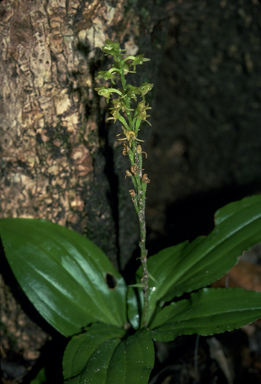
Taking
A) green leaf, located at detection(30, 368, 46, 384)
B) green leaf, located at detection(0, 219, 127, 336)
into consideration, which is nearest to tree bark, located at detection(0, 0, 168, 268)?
green leaf, located at detection(0, 219, 127, 336)

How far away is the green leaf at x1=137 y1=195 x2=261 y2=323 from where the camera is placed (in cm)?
191

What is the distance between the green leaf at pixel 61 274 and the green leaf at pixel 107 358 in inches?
6.1

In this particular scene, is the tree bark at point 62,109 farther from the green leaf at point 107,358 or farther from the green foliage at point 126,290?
the green leaf at point 107,358

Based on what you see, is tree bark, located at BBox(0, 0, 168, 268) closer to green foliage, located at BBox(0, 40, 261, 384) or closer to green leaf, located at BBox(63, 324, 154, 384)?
green foliage, located at BBox(0, 40, 261, 384)

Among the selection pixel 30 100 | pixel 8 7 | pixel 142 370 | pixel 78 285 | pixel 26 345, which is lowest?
pixel 26 345

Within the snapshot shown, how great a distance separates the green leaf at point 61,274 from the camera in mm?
1936

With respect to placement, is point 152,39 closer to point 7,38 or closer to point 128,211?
point 7,38

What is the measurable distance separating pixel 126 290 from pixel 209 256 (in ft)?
1.93

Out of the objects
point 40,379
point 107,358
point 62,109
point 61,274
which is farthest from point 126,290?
point 62,109

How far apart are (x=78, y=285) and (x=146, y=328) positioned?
0.47 m

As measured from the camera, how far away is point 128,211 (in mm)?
2529

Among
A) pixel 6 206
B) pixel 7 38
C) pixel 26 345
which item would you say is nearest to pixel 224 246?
pixel 6 206

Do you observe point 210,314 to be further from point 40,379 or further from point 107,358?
point 40,379

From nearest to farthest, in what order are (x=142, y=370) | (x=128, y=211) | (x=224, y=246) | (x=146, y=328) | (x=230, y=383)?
(x=142, y=370) → (x=146, y=328) → (x=224, y=246) → (x=230, y=383) → (x=128, y=211)
